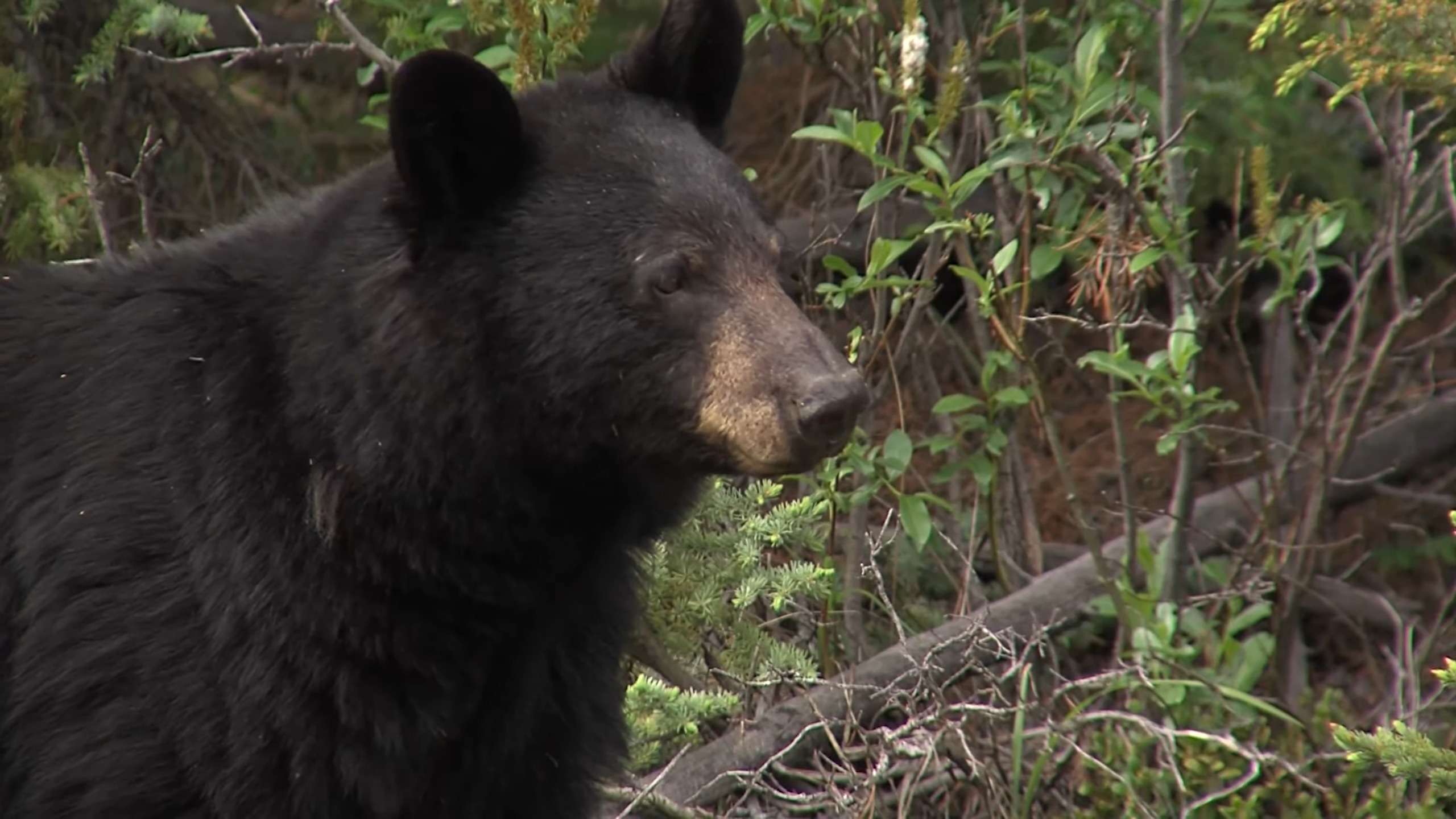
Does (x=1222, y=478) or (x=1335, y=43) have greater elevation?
(x=1335, y=43)

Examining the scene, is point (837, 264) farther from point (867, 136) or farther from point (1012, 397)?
point (1012, 397)

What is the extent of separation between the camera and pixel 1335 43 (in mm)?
3957

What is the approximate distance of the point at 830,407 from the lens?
9.28 ft

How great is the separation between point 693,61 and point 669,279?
538mm

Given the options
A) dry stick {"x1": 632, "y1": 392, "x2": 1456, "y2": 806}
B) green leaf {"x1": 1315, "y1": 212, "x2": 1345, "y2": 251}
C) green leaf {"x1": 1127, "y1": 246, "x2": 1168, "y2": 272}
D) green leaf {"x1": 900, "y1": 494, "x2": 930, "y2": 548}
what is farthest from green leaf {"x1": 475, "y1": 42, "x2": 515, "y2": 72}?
green leaf {"x1": 1315, "y1": 212, "x2": 1345, "y2": 251}

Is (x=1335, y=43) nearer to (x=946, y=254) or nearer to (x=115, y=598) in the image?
(x=946, y=254)

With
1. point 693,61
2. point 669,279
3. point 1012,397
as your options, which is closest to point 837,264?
point 1012,397

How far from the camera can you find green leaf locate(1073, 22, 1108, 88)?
14.3 ft

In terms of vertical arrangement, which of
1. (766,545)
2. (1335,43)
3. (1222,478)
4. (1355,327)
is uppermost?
(1335,43)

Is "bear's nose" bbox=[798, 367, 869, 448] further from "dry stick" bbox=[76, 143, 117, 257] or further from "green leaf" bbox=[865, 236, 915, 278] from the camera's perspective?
"dry stick" bbox=[76, 143, 117, 257]

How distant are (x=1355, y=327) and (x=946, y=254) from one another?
1.20 metres

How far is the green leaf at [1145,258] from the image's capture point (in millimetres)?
4273

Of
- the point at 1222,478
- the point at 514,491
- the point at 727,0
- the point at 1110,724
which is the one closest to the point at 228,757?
the point at 514,491

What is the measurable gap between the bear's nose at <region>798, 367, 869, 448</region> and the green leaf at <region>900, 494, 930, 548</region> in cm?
162
